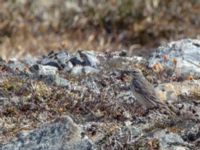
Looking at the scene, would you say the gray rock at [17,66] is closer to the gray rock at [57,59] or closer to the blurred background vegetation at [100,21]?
the gray rock at [57,59]

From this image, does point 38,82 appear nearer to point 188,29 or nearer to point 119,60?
point 119,60

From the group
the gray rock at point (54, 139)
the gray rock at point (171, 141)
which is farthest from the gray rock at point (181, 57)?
the gray rock at point (54, 139)

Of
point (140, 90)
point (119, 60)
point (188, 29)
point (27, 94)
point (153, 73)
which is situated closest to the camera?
point (140, 90)

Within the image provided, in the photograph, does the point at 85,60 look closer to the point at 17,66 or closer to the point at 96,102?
the point at 17,66

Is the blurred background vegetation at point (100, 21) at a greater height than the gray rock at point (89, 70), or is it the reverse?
the blurred background vegetation at point (100, 21)

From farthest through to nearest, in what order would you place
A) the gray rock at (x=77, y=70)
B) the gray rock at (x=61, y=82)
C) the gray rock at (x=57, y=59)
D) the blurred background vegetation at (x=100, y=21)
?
the blurred background vegetation at (x=100, y=21) < the gray rock at (x=57, y=59) < the gray rock at (x=77, y=70) < the gray rock at (x=61, y=82)

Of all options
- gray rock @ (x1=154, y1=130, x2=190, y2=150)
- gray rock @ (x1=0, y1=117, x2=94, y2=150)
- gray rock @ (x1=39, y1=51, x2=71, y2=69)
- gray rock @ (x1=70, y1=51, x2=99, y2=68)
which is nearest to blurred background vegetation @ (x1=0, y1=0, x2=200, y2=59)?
gray rock @ (x1=39, y1=51, x2=71, y2=69)

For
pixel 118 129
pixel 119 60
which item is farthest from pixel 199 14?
pixel 118 129

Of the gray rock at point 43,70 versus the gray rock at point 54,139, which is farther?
the gray rock at point 43,70
